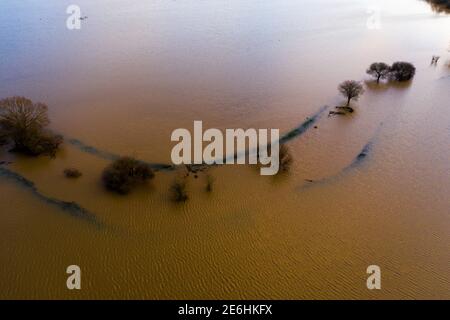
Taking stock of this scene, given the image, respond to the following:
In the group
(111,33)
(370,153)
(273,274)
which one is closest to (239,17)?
(111,33)

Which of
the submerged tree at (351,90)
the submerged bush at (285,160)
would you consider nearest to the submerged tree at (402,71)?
the submerged tree at (351,90)

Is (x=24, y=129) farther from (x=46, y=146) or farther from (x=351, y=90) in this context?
(x=351, y=90)

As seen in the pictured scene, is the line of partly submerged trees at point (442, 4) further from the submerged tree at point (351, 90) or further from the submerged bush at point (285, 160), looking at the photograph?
the submerged bush at point (285, 160)

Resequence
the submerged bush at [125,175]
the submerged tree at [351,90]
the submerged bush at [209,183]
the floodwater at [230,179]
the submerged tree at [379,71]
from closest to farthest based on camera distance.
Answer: the floodwater at [230,179], the submerged bush at [125,175], the submerged bush at [209,183], the submerged tree at [351,90], the submerged tree at [379,71]

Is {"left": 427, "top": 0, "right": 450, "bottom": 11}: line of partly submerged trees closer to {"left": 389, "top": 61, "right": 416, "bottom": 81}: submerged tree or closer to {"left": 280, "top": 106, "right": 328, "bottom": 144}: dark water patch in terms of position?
{"left": 389, "top": 61, "right": 416, "bottom": 81}: submerged tree

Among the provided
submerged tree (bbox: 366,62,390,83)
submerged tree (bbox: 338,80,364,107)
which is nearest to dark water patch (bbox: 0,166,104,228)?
submerged tree (bbox: 338,80,364,107)

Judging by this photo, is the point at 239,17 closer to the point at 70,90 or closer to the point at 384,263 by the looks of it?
the point at 70,90

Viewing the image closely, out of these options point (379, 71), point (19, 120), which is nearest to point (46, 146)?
point (19, 120)
